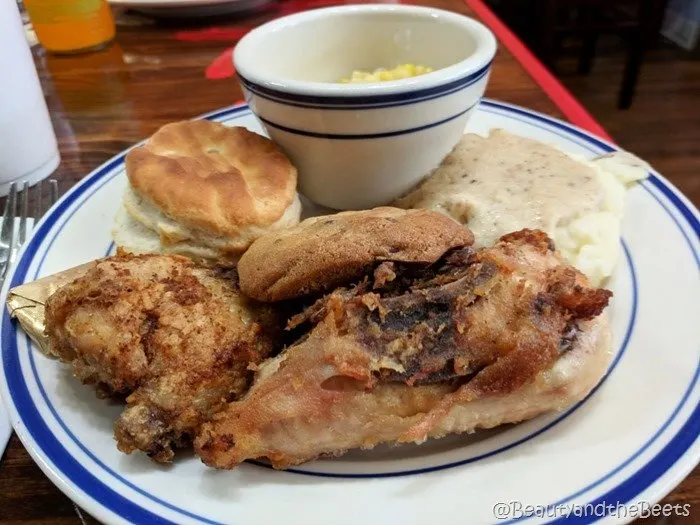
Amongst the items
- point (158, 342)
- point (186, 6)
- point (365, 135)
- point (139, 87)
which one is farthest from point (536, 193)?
point (186, 6)

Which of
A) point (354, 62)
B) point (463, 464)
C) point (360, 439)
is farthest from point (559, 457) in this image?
point (354, 62)

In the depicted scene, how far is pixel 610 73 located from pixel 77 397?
508 centimetres

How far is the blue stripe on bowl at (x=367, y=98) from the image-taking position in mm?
1377

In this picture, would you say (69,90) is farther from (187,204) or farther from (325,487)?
(325,487)

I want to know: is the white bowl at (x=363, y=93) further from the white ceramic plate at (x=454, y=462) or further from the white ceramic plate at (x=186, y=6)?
the white ceramic plate at (x=186, y=6)

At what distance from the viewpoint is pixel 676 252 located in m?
1.38

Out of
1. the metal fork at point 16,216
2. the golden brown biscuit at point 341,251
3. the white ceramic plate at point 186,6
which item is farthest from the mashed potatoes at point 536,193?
the white ceramic plate at point 186,6

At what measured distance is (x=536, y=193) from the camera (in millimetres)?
1511

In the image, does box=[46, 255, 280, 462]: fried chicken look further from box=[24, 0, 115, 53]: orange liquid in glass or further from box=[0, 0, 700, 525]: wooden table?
box=[24, 0, 115, 53]: orange liquid in glass

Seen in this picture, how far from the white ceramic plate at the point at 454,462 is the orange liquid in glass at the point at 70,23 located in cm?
186

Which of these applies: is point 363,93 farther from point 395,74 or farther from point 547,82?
point 547,82

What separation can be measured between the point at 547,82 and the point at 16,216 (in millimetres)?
1821

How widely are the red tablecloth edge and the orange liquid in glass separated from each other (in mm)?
1677

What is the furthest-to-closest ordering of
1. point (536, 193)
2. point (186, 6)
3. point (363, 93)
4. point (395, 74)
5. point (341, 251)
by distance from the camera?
1. point (186, 6)
2. point (395, 74)
3. point (536, 193)
4. point (363, 93)
5. point (341, 251)
